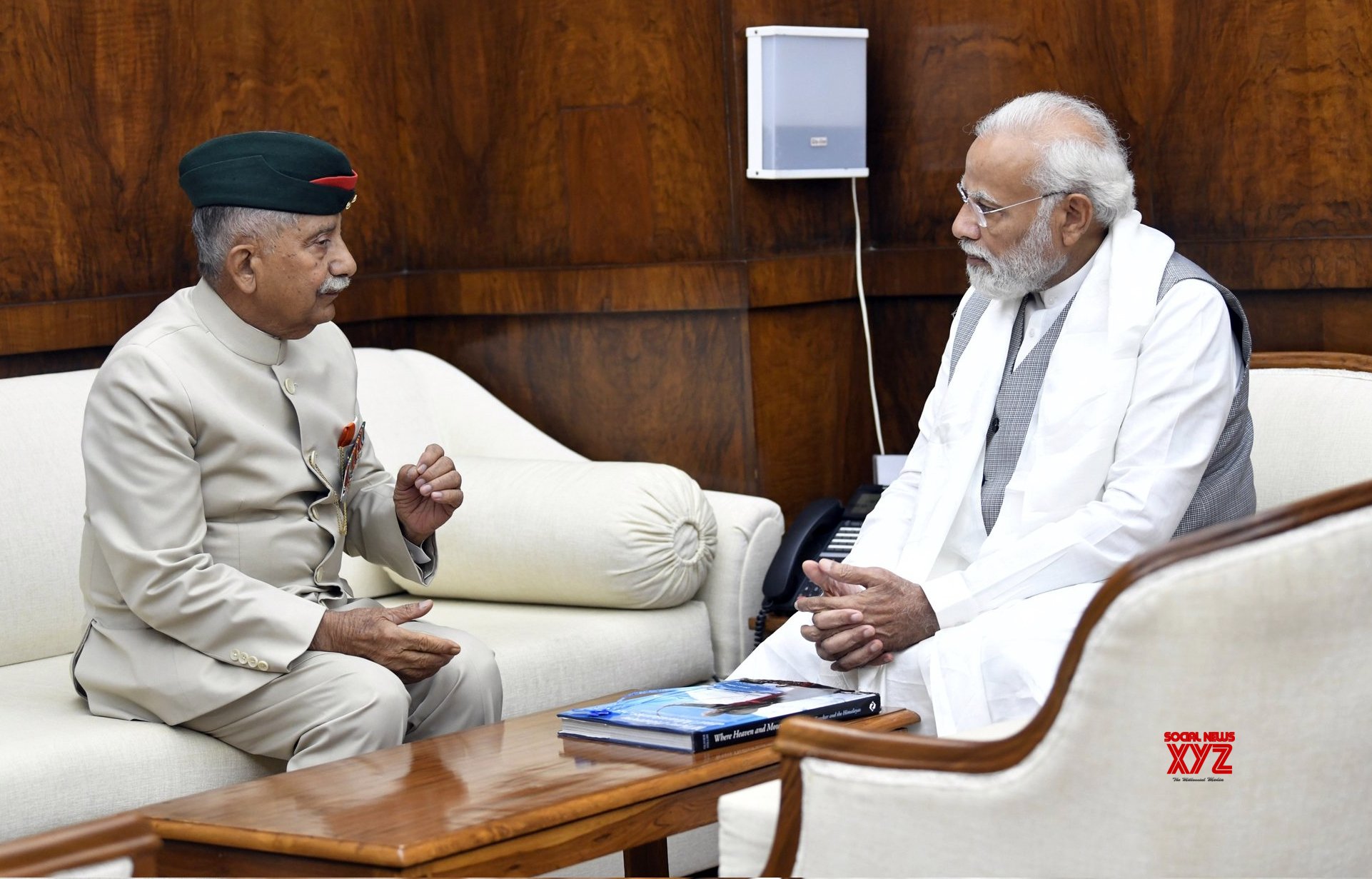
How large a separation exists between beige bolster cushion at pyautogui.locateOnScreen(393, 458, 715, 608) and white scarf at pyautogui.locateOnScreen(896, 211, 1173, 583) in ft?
1.91

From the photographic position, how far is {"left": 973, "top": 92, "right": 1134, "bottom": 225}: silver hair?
9.45 feet

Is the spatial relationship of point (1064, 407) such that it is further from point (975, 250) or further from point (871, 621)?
point (871, 621)

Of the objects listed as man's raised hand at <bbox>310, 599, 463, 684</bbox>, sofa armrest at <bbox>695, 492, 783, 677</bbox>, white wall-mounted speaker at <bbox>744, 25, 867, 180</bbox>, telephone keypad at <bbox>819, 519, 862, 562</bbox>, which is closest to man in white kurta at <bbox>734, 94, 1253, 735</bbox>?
telephone keypad at <bbox>819, 519, 862, 562</bbox>

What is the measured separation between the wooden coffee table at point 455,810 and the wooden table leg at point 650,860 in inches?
12.4

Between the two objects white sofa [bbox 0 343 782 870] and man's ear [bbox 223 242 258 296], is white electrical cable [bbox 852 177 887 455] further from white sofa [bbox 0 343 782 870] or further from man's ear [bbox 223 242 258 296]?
man's ear [bbox 223 242 258 296]

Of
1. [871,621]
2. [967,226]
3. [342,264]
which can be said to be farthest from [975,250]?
[342,264]

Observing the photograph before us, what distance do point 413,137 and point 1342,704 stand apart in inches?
125

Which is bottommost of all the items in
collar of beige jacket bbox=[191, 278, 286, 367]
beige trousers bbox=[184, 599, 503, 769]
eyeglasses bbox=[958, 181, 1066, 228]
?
beige trousers bbox=[184, 599, 503, 769]

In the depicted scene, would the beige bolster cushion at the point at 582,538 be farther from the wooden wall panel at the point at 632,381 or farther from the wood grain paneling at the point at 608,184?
the wood grain paneling at the point at 608,184

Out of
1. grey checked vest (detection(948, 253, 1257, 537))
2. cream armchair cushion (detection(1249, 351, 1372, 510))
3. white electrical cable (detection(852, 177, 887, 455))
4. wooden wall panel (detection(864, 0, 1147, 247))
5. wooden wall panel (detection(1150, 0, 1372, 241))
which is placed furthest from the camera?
white electrical cable (detection(852, 177, 887, 455))

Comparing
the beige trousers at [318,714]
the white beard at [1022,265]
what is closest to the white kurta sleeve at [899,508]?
the white beard at [1022,265]

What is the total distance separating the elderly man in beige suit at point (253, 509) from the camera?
2.51 meters

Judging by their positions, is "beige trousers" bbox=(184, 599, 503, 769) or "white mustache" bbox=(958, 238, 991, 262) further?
"white mustache" bbox=(958, 238, 991, 262)

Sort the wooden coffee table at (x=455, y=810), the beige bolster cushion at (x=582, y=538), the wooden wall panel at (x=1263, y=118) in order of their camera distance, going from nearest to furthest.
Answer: the wooden coffee table at (x=455, y=810)
the wooden wall panel at (x=1263, y=118)
the beige bolster cushion at (x=582, y=538)
